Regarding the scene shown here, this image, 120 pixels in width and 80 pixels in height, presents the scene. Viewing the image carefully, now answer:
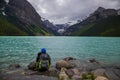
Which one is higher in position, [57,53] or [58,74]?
[58,74]

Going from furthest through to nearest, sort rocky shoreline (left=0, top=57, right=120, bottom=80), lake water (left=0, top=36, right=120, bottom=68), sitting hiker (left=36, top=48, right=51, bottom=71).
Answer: lake water (left=0, top=36, right=120, bottom=68) < sitting hiker (left=36, top=48, right=51, bottom=71) < rocky shoreline (left=0, top=57, right=120, bottom=80)

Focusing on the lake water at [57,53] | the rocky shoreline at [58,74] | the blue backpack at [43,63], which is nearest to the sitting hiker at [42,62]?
the blue backpack at [43,63]

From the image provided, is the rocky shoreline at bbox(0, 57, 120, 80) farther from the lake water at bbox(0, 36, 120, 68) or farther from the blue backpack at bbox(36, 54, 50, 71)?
the lake water at bbox(0, 36, 120, 68)

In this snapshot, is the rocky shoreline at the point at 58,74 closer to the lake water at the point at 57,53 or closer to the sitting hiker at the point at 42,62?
the sitting hiker at the point at 42,62

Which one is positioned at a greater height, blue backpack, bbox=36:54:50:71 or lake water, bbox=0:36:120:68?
blue backpack, bbox=36:54:50:71

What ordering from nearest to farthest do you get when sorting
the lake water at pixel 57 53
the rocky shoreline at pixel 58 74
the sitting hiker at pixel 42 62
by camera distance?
the rocky shoreline at pixel 58 74, the sitting hiker at pixel 42 62, the lake water at pixel 57 53

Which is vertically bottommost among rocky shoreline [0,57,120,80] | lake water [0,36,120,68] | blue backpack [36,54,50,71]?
lake water [0,36,120,68]

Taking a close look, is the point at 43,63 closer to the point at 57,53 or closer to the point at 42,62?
the point at 42,62

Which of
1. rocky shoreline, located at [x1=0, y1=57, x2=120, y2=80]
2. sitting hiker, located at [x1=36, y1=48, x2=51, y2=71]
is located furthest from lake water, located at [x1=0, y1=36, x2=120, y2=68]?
sitting hiker, located at [x1=36, y1=48, x2=51, y2=71]

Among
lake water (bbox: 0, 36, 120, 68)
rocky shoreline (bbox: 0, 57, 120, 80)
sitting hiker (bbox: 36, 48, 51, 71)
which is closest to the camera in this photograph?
rocky shoreline (bbox: 0, 57, 120, 80)

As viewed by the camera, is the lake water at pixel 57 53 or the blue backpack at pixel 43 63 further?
the lake water at pixel 57 53

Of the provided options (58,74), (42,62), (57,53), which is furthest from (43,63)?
(57,53)

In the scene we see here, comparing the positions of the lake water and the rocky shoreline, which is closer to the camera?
the rocky shoreline

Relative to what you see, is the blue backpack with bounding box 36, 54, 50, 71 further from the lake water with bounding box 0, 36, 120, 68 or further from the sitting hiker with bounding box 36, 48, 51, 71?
the lake water with bounding box 0, 36, 120, 68
